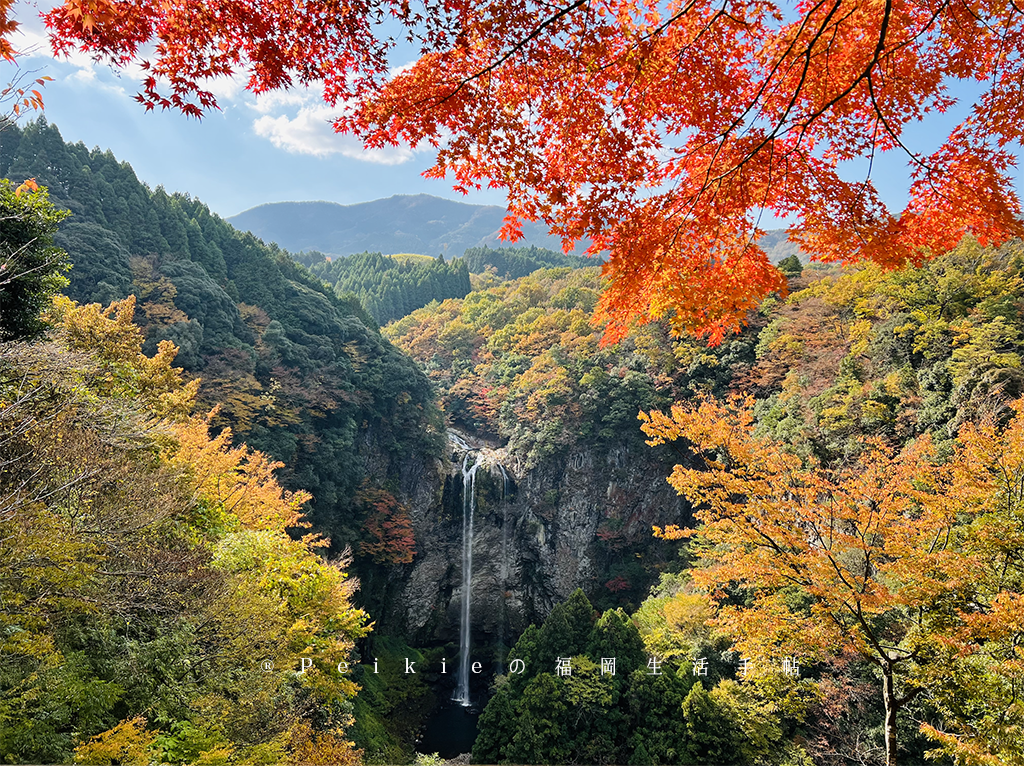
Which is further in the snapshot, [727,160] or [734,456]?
[734,456]

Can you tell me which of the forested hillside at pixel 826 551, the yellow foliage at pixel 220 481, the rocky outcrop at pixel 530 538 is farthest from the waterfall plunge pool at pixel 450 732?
the yellow foliage at pixel 220 481

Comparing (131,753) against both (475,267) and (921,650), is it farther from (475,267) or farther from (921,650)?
(475,267)

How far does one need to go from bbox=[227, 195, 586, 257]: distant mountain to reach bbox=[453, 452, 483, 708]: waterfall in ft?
Result: 448

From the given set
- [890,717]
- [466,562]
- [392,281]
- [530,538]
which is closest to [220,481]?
[890,717]

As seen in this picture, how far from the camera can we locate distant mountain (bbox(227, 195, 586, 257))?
163 metres

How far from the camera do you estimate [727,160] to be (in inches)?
122

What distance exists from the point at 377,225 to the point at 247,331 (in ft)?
583

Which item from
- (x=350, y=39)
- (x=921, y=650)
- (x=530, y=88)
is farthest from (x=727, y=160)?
(x=921, y=650)

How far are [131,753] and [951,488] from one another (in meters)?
9.59

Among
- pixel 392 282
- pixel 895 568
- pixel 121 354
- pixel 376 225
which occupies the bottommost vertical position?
pixel 895 568

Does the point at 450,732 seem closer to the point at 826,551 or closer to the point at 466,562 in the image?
the point at 466,562

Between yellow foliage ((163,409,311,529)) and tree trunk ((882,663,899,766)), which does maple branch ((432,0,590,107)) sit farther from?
yellow foliage ((163,409,311,529))

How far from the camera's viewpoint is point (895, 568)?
192 inches

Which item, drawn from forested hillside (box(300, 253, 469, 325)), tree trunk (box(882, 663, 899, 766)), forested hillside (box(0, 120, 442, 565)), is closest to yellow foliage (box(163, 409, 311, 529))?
forested hillside (box(0, 120, 442, 565))
